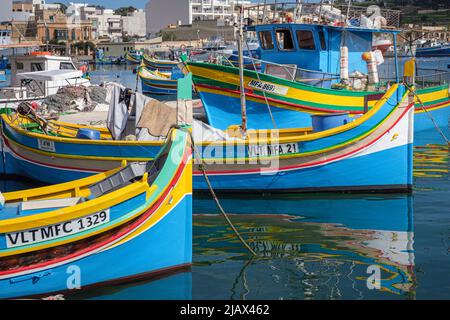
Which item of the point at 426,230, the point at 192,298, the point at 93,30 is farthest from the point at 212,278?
the point at 93,30

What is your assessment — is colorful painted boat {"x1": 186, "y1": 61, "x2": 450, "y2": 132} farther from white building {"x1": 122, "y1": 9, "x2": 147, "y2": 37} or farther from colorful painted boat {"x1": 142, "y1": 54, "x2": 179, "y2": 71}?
white building {"x1": 122, "y1": 9, "x2": 147, "y2": 37}

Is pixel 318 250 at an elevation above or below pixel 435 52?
below

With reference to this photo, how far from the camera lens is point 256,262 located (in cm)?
1005

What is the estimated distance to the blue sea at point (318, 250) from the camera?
884cm

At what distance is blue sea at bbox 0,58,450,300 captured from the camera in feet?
29.0

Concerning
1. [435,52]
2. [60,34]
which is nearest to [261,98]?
[435,52]

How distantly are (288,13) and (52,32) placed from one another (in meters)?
89.4

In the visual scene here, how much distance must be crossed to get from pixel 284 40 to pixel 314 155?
8.94 m

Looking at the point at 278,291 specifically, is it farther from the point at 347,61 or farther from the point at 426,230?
the point at 347,61

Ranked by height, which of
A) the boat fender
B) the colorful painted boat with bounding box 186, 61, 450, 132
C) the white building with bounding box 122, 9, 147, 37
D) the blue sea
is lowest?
the blue sea

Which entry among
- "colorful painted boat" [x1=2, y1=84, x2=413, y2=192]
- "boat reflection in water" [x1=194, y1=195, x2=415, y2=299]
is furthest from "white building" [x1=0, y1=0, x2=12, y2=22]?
"boat reflection in water" [x1=194, y1=195, x2=415, y2=299]

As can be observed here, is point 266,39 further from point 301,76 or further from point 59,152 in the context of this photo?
point 59,152

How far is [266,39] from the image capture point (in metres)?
22.3

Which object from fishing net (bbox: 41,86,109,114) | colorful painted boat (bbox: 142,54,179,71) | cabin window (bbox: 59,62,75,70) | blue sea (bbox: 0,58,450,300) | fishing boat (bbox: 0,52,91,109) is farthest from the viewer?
colorful painted boat (bbox: 142,54,179,71)
